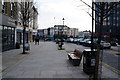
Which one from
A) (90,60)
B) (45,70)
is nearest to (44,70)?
(45,70)

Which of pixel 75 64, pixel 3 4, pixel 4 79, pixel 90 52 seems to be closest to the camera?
pixel 4 79

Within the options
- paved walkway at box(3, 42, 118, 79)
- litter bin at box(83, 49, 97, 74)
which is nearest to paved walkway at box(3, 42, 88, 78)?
paved walkway at box(3, 42, 118, 79)

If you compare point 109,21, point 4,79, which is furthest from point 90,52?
point 109,21

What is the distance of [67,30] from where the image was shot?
134375mm

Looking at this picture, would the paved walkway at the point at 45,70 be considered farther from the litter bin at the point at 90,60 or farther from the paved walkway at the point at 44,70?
the litter bin at the point at 90,60

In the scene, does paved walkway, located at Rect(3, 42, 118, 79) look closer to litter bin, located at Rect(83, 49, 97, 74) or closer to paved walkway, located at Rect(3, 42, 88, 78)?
paved walkway, located at Rect(3, 42, 88, 78)

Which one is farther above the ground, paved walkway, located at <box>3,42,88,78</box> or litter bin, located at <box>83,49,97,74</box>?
litter bin, located at <box>83,49,97,74</box>

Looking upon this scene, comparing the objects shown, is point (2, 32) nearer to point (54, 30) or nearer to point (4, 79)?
point (4, 79)

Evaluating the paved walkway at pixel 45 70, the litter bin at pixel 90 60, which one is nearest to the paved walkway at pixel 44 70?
the paved walkway at pixel 45 70

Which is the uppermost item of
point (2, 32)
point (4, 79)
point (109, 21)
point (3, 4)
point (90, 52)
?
point (109, 21)

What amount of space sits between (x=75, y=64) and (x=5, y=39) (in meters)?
11.5

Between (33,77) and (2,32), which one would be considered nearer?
(33,77)

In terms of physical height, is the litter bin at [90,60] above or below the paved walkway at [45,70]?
above

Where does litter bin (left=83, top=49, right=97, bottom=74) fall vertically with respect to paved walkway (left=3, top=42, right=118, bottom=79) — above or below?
above
